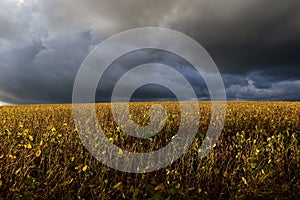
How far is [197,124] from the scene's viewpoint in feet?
27.4

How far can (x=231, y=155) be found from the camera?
6.47 metres

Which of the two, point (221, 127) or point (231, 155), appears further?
point (221, 127)

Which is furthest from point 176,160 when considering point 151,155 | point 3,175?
point 3,175

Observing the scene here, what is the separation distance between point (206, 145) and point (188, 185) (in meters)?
1.94

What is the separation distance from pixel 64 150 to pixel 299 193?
16.4ft

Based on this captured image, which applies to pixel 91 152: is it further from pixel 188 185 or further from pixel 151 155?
pixel 188 185

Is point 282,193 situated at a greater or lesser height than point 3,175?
lesser

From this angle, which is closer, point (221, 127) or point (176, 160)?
point (176, 160)

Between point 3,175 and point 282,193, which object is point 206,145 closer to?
point 282,193

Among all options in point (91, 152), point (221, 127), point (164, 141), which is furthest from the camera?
point (221, 127)

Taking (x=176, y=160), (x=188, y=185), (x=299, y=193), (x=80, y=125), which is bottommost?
(x=299, y=193)

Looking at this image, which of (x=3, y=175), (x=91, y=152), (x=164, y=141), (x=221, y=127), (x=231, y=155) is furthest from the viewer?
(x=221, y=127)

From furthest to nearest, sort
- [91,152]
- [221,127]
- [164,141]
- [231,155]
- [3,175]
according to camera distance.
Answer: [221,127]
[164,141]
[231,155]
[91,152]
[3,175]

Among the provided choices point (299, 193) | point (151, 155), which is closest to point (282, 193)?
point (299, 193)
